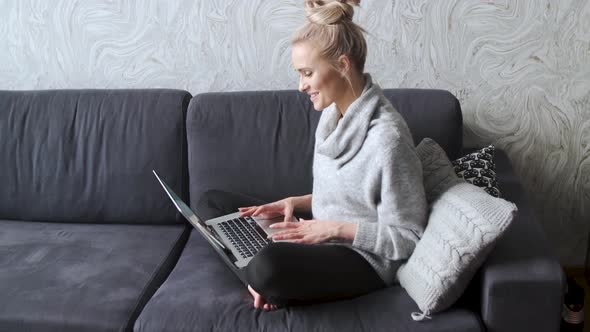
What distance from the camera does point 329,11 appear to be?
1468 millimetres

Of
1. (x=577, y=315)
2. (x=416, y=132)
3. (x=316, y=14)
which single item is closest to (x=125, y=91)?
(x=316, y=14)

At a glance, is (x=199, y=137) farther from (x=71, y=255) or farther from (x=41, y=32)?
(x=41, y=32)

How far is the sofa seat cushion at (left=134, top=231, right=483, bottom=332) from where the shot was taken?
1339mm

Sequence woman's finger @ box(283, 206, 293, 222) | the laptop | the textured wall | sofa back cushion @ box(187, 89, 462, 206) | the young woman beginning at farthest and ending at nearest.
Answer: the textured wall, sofa back cushion @ box(187, 89, 462, 206), woman's finger @ box(283, 206, 293, 222), the laptop, the young woman

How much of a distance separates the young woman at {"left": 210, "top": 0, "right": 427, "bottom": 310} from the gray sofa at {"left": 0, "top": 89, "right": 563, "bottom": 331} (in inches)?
2.7

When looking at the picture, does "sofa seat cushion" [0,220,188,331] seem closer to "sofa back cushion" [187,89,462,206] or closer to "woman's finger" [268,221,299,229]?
"sofa back cushion" [187,89,462,206]

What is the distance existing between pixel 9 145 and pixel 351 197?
130 cm

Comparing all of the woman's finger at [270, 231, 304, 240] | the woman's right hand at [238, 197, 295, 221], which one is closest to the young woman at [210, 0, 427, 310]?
the woman's finger at [270, 231, 304, 240]

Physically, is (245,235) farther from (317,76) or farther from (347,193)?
(317,76)

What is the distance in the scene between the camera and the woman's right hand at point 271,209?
1.72 metres

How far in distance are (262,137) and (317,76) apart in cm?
46

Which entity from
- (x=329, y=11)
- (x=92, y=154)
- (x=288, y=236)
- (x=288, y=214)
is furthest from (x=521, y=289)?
(x=92, y=154)

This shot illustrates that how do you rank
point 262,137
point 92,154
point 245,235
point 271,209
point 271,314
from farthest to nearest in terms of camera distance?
point 92,154
point 262,137
point 271,209
point 245,235
point 271,314

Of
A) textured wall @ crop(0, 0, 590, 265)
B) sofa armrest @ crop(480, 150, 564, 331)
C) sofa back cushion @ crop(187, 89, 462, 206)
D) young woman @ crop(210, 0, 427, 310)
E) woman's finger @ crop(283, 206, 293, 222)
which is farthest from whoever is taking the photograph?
textured wall @ crop(0, 0, 590, 265)
